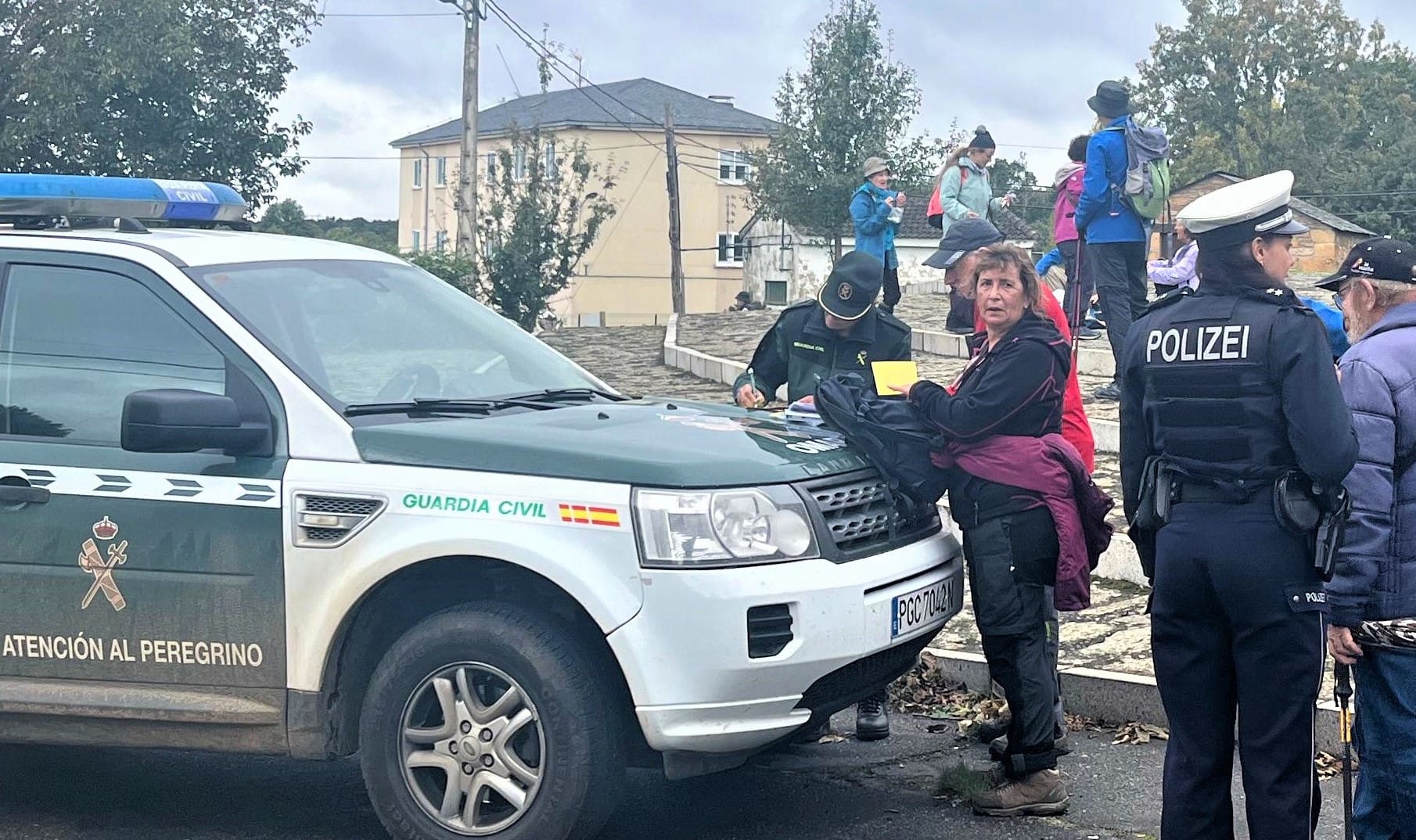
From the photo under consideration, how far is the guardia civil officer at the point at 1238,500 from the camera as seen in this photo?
152 inches

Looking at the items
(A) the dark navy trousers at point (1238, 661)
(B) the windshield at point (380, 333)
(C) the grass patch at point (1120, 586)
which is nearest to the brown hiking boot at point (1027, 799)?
(A) the dark navy trousers at point (1238, 661)

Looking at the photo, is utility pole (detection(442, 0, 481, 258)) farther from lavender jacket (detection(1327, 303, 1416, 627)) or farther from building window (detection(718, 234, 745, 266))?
building window (detection(718, 234, 745, 266))

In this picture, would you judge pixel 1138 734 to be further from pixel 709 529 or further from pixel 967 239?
pixel 709 529

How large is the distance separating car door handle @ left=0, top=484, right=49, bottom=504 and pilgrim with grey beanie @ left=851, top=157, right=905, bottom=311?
334 inches

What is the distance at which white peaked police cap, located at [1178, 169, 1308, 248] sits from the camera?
3965 millimetres

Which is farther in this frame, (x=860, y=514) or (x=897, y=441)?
(x=897, y=441)

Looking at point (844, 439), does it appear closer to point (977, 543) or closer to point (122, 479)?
point (977, 543)

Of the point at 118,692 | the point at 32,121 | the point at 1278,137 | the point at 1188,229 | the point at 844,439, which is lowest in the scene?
the point at 118,692

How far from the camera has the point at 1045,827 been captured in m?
4.91

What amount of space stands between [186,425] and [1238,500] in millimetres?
2845

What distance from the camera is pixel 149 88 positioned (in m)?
23.8

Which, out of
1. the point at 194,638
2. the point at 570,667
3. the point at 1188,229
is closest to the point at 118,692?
the point at 194,638

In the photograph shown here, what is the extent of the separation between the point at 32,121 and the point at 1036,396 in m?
21.5

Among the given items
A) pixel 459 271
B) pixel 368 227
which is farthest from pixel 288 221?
pixel 368 227
